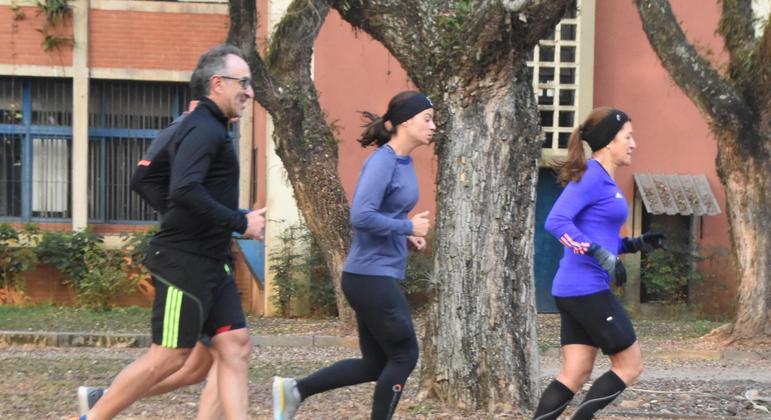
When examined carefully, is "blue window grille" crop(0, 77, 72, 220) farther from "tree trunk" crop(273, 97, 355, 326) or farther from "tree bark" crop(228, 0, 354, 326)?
"tree trunk" crop(273, 97, 355, 326)

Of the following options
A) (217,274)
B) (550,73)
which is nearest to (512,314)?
(217,274)

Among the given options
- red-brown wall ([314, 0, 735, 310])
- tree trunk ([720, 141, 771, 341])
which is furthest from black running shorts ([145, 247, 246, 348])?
red-brown wall ([314, 0, 735, 310])

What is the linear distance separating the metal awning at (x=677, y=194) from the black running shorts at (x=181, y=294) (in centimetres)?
1329

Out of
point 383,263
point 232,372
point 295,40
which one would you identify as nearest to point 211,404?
point 232,372

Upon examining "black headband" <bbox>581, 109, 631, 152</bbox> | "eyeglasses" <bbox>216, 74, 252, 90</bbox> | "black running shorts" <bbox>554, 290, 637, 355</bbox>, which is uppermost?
"eyeglasses" <bbox>216, 74, 252, 90</bbox>

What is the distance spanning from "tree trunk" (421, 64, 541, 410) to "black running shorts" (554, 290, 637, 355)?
116cm

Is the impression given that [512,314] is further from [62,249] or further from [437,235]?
[62,249]

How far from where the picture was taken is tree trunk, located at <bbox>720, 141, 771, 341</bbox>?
Result: 13.9 metres

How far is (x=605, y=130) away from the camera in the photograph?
6234mm

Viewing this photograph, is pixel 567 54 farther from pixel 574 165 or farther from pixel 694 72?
pixel 574 165

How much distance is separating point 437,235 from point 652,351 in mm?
6872

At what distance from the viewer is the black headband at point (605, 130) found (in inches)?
245

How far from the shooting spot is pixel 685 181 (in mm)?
18500

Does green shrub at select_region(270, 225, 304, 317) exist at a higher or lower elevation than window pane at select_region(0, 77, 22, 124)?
lower
